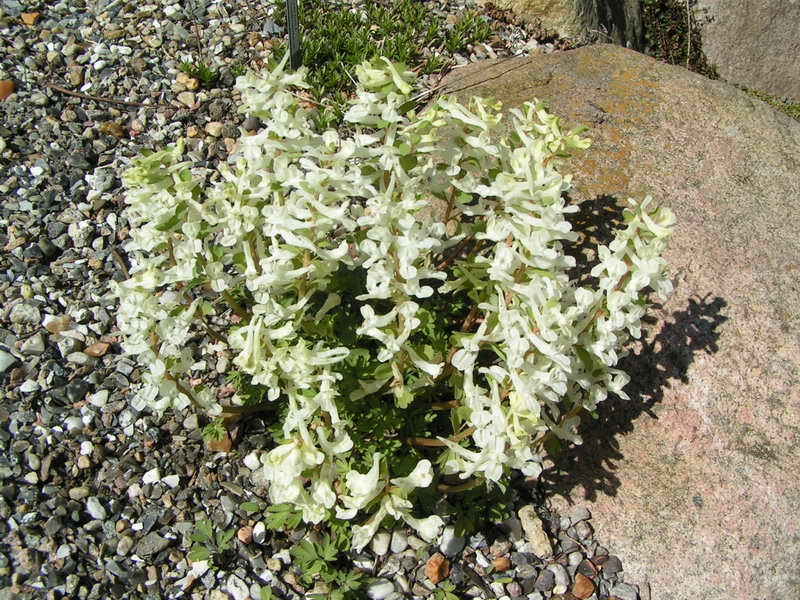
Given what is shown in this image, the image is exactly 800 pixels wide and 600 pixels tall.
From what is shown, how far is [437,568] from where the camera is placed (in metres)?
3.34

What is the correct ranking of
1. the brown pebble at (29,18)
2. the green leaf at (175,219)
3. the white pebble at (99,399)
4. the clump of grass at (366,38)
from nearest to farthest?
the green leaf at (175,219) → the white pebble at (99,399) → the clump of grass at (366,38) → the brown pebble at (29,18)

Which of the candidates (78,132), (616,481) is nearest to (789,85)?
(616,481)

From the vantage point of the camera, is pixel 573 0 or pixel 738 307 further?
pixel 573 0

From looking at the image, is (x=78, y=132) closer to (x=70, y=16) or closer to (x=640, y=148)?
(x=70, y=16)

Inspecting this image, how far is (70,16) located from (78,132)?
1171mm

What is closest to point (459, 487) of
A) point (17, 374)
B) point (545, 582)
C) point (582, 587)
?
point (545, 582)

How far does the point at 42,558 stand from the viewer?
10.3 feet

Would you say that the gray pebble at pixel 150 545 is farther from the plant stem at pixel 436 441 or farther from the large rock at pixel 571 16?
the large rock at pixel 571 16

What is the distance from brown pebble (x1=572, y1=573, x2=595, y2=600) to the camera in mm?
3373

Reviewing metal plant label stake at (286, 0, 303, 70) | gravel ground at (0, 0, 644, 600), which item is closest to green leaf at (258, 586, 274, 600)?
gravel ground at (0, 0, 644, 600)

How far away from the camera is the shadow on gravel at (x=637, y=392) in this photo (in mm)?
3590

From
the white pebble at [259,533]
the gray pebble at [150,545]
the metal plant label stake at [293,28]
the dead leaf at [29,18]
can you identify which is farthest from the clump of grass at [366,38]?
the gray pebble at [150,545]

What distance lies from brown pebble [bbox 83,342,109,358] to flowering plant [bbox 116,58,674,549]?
97 centimetres

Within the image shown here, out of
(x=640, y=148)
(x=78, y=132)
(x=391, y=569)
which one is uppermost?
(x=640, y=148)
